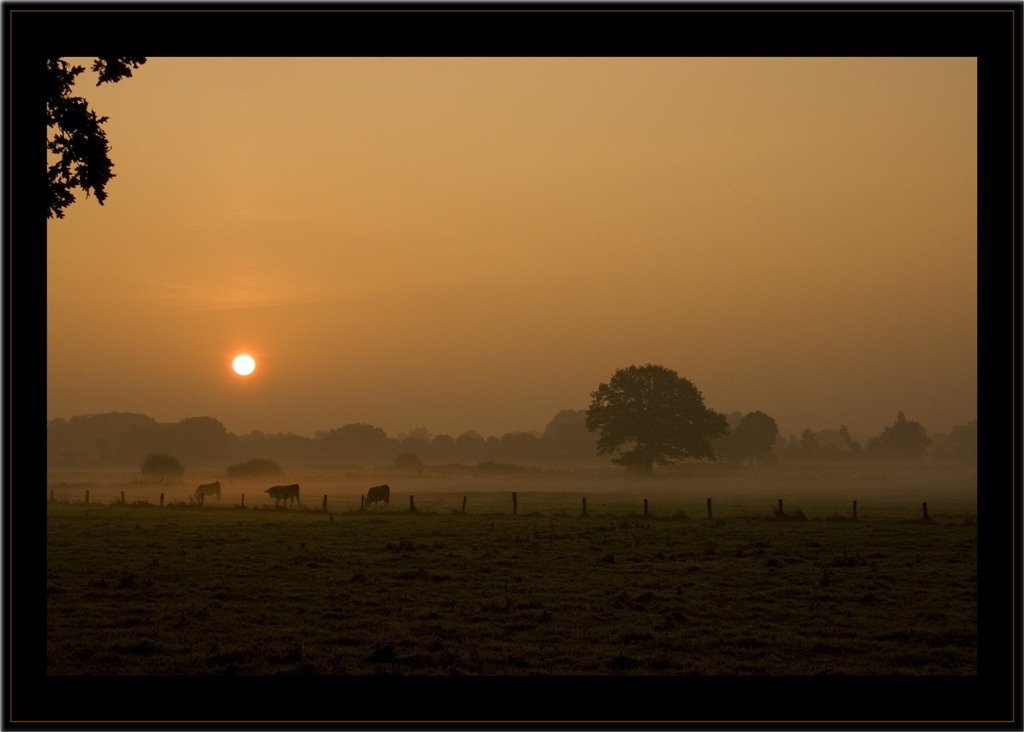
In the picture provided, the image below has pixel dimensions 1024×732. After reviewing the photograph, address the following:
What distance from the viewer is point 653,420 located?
317ft

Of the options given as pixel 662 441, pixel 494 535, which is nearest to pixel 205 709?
pixel 494 535

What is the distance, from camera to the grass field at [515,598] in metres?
13.3

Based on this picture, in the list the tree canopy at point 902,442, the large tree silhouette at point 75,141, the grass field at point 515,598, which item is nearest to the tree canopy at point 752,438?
the tree canopy at point 902,442

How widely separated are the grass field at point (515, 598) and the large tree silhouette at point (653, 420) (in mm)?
61179

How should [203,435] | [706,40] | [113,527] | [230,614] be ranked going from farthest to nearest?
[203,435] → [113,527] → [230,614] → [706,40]

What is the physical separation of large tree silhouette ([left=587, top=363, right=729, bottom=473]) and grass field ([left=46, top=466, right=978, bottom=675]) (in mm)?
61179

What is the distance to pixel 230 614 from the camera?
1686 cm

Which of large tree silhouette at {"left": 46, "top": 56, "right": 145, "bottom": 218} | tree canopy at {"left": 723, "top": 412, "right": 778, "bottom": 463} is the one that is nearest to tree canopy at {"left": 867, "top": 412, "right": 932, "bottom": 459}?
tree canopy at {"left": 723, "top": 412, "right": 778, "bottom": 463}

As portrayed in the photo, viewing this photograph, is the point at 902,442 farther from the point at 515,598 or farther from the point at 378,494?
the point at 515,598

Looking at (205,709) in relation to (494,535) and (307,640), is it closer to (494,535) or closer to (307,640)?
(307,640)

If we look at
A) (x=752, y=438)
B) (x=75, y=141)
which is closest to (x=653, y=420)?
(x=752, y=438)

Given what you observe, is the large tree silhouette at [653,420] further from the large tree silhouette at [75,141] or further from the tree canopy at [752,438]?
the large tree silhouette at [75,141]

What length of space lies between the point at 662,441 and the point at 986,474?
89060 mm

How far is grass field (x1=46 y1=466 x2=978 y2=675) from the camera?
43.6 ft
